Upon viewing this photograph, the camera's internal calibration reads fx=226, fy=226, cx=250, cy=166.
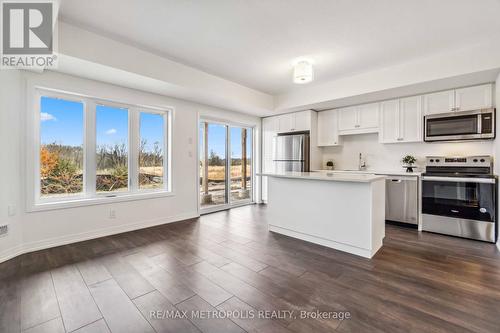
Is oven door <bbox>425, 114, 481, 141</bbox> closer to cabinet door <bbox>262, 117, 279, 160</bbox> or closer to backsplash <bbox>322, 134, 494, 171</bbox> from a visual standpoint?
backsplash <bbox>322, 134, 494, 171</bbox>

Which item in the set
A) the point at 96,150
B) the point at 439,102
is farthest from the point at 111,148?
the point at 439,102

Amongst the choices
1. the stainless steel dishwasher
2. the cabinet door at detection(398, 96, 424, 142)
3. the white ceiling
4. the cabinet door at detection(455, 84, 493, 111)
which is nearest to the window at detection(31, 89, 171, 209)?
the white ceiling

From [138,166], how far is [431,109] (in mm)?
5049

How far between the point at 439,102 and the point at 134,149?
5.12 m

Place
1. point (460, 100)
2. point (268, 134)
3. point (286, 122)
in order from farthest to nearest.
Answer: point (268, 134), point (286, 122), point (460, 100)

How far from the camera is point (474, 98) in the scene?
11.2 ft

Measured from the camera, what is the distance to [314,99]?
452 cm

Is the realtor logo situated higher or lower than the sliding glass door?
higher

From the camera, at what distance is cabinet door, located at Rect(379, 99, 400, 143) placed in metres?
4.13

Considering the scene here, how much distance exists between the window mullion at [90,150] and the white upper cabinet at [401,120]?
4954mm

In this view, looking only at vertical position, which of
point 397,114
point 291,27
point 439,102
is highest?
point 291,27

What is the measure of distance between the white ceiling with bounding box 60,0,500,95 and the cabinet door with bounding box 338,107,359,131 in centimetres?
127

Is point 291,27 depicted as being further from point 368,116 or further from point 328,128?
point 328,128

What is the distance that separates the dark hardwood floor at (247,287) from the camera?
1603 millimetres
